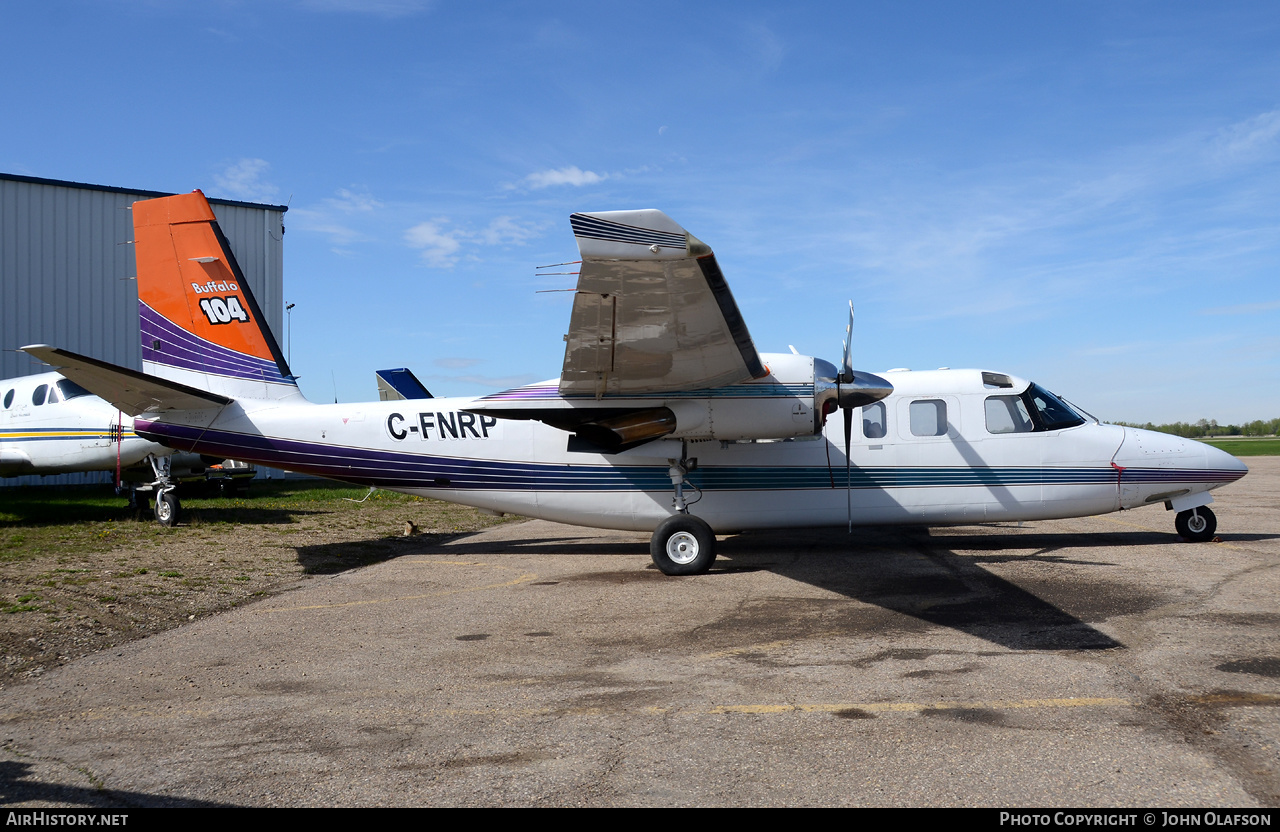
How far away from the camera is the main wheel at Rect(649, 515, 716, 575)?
10.4 metres

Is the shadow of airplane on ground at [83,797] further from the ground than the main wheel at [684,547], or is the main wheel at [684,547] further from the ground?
the main wheel at [684,547]

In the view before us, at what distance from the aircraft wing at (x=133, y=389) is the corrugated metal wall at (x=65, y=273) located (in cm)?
1584

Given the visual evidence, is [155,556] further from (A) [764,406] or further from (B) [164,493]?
(A) [764,406]

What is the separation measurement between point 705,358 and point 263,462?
7230mm

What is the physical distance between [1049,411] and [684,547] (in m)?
6.16

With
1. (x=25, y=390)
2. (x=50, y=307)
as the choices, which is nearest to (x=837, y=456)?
(x=25, y=390)

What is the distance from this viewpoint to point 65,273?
89.9 ft

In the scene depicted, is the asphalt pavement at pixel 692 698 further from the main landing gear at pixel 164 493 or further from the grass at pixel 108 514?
the main landing gear at pixel 164 493

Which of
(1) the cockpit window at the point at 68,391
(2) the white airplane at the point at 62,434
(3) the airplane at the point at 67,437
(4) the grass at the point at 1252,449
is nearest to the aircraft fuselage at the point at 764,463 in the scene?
(3) the airplane at the point at 67,437

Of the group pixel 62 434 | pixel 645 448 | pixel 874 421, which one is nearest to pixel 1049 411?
pixel 874 421

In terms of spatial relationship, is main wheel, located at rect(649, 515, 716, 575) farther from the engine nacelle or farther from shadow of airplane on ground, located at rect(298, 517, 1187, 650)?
the engine nacelle

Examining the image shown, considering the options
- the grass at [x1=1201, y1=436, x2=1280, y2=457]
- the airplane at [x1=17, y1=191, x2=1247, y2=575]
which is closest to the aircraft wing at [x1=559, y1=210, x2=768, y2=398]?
the airplane at [x1=17, y1=191, x2=1247, y2=575]

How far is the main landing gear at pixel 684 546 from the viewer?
10.4 metres
